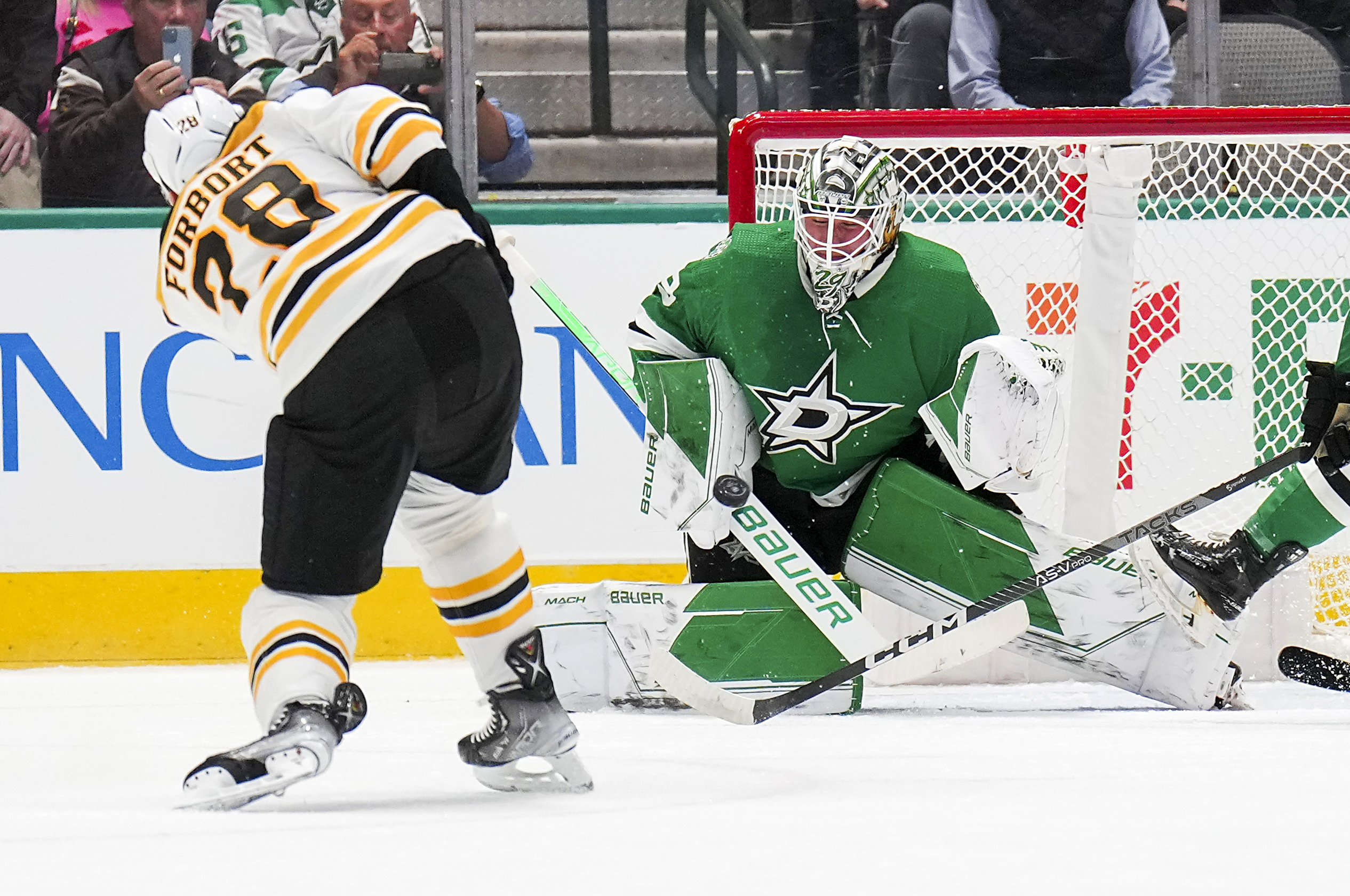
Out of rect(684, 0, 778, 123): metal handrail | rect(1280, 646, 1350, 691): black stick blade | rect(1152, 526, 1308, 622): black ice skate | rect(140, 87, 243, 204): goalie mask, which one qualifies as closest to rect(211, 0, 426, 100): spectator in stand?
rect(684, 0, 778, 123): metal handrail

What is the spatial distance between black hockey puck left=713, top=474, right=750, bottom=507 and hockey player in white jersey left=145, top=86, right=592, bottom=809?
2.90ft

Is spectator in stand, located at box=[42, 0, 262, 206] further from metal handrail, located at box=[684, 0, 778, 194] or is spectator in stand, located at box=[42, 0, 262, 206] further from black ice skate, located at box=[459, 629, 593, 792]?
black ice skate, located at box=[459, 629, 593, 792]

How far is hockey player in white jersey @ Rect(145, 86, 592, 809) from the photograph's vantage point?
5.57 feet

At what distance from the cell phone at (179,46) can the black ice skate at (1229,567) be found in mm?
2275

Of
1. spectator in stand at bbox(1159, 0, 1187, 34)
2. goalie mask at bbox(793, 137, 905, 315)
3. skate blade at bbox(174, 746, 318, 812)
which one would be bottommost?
skate blade at bbox(174, 746, 318, 812)

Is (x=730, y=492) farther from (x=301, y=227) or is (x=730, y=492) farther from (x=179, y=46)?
(x=179, y=46)

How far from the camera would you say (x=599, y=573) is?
3.55 m

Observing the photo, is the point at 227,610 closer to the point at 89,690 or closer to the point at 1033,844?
the point at 89,690

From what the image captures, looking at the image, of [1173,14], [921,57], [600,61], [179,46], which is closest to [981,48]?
[921,57]

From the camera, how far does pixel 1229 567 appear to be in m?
2.74

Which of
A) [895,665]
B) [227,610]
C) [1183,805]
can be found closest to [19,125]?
[227,610]

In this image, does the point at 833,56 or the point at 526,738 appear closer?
the point at 526,738

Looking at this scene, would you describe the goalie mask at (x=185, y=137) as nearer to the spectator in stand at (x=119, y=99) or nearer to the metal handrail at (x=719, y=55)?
the spectator in stand at (x=119, y=99)

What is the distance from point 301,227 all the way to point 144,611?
194 centimetres
